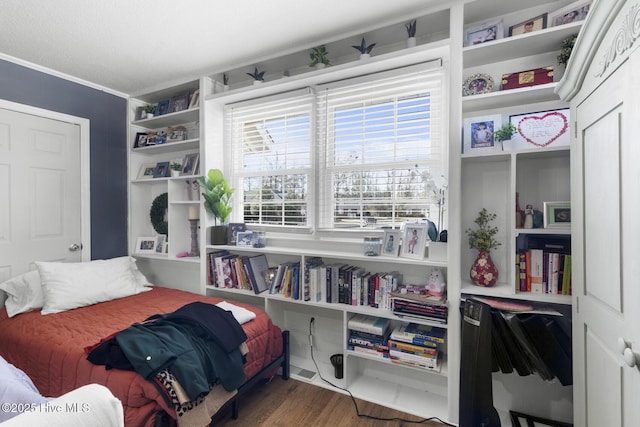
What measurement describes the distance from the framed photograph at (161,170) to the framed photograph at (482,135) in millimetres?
2635

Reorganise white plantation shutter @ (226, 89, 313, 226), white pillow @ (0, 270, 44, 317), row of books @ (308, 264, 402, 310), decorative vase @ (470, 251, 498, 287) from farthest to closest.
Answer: white plantation shutter @ (226, 89, 313, 226) → white pillow @ (0, 270, 44, 317) → row of books @ (308, 264, 402, 310) → decorative vase @ (470, 251, 498, 287)

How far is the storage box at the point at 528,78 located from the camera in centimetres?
171

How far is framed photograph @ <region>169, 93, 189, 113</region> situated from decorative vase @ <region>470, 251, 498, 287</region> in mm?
2747

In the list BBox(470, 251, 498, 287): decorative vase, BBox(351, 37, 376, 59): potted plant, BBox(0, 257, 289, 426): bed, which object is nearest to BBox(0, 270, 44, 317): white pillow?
BBox(0, 257, 289, 426): bed

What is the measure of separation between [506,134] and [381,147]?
81 centimetres

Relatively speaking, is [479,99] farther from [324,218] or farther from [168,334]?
[168,334]

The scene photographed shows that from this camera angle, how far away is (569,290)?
5.31ft

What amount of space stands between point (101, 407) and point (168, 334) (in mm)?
883

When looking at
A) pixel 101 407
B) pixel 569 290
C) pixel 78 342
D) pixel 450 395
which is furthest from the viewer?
pixel 450 395

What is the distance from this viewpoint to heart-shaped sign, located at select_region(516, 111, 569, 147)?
5.47 ft

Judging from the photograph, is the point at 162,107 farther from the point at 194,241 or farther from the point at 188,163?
the point at 194,241

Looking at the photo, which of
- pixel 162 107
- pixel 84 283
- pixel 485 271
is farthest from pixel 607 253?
pixel 162 107

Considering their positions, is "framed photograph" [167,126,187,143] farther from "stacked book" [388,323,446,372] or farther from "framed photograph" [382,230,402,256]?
"stacked book" [388,323,446,372]

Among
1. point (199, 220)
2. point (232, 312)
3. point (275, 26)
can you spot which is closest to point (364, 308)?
point (232, 312)
